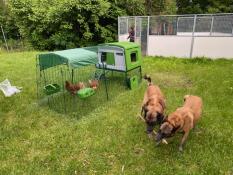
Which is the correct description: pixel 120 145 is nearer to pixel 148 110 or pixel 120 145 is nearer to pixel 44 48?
pixel 148 110

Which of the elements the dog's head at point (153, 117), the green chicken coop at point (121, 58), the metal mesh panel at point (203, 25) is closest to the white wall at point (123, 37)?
the metal mesh panel at point (203, 25)

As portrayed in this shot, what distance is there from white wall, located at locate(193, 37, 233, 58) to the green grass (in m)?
3.91

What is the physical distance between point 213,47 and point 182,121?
8.27 meters

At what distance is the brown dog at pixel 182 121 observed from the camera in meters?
3.79

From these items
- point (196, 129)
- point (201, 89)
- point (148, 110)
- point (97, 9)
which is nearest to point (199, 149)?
point (196, 129)

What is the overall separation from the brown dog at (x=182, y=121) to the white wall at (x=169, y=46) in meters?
7.39

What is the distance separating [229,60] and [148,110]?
799 centimetres

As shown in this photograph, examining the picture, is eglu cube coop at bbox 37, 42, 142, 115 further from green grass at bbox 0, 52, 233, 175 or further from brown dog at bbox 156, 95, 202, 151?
brown dog at bbox 156, 95, 202, 151

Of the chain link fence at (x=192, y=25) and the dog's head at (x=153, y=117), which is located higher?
the chain link fence at (x=192, y=25)

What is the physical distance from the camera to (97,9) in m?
15.1

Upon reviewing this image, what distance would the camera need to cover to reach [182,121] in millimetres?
4023

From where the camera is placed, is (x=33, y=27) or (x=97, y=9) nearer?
(x=97, y=9)

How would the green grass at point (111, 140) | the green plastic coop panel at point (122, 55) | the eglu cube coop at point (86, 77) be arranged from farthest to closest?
the green plastic coop panel at point (122, 55), the eglu cube coop at point (86, 77), the green grass at point (111, 140)

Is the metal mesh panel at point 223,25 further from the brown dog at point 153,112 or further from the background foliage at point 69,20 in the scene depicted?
the brown dog at point 153,112
